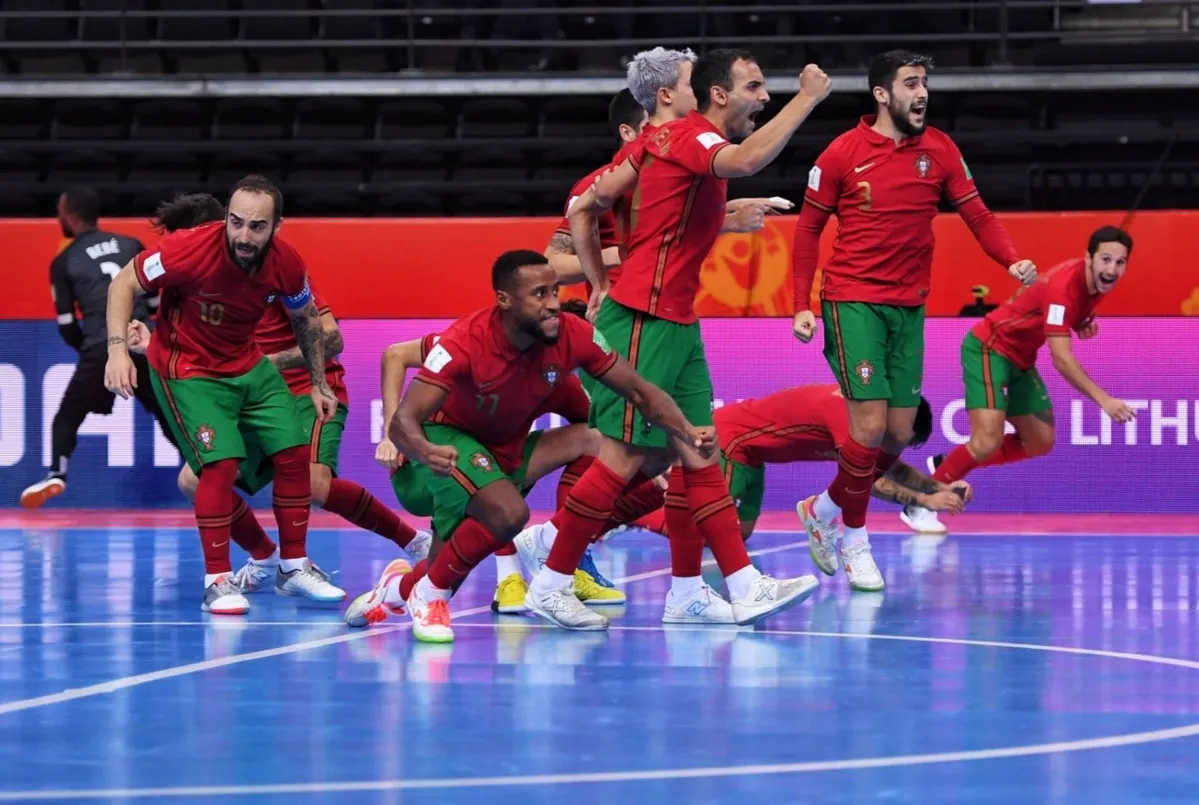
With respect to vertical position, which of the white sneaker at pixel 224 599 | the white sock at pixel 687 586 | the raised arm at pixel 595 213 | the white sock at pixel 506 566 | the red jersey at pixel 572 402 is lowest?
the white sneaker at pixel 224 599

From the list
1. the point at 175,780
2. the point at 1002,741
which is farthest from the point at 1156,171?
the point at 175,780

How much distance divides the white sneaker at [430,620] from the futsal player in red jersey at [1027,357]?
421 cm

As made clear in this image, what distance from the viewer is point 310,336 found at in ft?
24.8

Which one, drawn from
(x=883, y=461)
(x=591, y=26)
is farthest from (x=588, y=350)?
(x=591, y=26)

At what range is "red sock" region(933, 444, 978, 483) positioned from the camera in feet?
32.7

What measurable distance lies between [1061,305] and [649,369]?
12.5ft

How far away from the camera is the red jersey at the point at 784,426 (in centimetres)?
843

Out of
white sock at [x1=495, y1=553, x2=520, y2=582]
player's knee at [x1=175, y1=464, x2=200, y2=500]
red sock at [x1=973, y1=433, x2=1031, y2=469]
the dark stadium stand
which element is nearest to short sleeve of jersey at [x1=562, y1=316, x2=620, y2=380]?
white sock at [x1=495, y1=553, x2=520, y2=582]

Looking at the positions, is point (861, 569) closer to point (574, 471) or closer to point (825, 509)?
point (825, 509)

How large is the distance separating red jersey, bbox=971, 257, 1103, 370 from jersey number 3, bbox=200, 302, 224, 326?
446cm

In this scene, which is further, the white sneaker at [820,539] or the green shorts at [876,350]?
the white sneaker at [820,539]

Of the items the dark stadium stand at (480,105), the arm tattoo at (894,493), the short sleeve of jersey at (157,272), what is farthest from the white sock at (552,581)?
the dark stadium stand at (480,105)

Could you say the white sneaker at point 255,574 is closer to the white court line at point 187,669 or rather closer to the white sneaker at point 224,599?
the white sneaker at point 224,599

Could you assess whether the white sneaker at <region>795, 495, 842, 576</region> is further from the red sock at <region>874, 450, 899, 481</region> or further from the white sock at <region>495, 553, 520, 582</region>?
the white sock at <region>495, 553, 520, 582</region>
